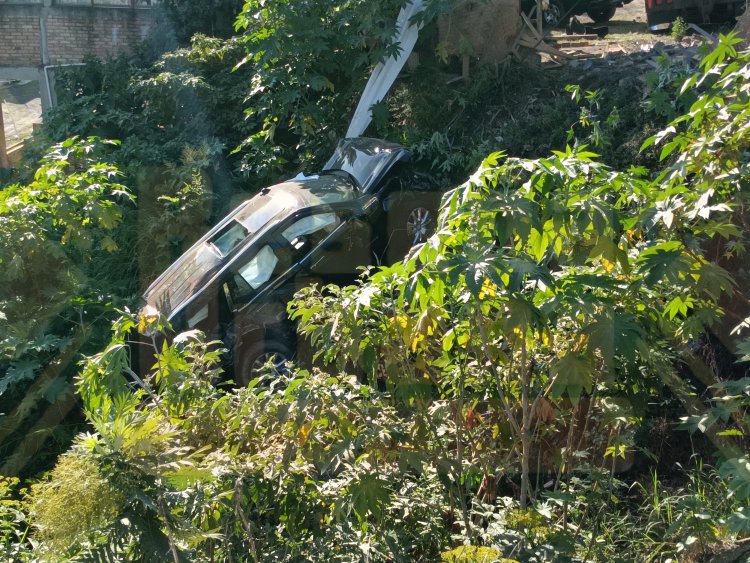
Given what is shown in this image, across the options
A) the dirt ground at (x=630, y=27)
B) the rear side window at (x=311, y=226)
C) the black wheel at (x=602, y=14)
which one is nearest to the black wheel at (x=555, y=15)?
the dirt ground at (x=630, y=27)

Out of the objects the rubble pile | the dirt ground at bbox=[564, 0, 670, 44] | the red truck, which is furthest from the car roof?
the red truck

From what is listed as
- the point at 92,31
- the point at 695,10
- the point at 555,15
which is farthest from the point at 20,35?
the point at 695,10

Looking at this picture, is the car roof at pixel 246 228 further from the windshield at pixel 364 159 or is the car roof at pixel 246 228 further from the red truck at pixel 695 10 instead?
the red truck at pixel 695 10

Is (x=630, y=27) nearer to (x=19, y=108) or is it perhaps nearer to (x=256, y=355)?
(x=256, y=355)

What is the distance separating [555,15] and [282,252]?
392 inches

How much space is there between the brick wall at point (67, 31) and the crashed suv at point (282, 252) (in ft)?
30.1

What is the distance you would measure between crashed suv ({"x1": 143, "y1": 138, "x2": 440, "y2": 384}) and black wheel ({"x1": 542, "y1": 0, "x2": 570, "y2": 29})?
768 cm

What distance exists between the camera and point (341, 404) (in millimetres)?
3672

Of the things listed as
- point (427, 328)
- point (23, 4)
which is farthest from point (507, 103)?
point (23, 4)

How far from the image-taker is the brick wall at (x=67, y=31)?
52.2ft

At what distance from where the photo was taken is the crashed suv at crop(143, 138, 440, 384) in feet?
24.2

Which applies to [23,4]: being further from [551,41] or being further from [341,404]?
[341,404]

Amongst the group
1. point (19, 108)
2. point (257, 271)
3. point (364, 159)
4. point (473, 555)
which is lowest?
point (19, 108)

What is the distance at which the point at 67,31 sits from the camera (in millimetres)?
16047
